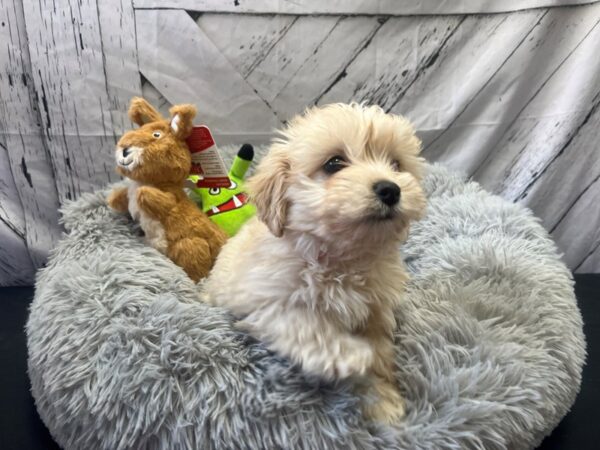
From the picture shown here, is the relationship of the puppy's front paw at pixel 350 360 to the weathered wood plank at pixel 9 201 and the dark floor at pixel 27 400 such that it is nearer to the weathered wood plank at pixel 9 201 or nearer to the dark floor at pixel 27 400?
the dark floor at pixel 27 400

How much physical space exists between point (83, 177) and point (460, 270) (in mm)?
1307

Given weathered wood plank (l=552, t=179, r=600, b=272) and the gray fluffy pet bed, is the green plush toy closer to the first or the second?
the gray fluffy pet bed

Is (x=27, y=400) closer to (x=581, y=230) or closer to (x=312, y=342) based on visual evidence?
(x=312, y=342)

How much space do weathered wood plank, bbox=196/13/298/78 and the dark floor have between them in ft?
3.64

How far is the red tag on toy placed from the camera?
Answer: 1520 mm

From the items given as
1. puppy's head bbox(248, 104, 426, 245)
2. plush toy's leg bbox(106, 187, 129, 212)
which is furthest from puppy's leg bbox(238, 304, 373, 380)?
plush toy's leg bbox(106, 187, 129, 212)

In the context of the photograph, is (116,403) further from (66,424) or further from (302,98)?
(302,98)

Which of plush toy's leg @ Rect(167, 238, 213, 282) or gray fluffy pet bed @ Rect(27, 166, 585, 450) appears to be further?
plush toy's leg @ Rect(167, 238, 213, 282)

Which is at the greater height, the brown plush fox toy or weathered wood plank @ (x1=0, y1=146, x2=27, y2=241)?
the brown plush fox toy

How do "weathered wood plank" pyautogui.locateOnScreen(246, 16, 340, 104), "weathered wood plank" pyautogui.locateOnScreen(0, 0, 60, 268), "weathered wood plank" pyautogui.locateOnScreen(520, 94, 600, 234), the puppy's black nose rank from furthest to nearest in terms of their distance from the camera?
"weathered wood plank" pyautogui.locateOnScreen(520, 94, 600, 234) < "weathered wood plank" pyautogui.locateOnScreen(246, 16, 340, 104) < "weathered wood plank" pyautogui.locateOnScreen(0, 0, 60, 268) < the puppy's black nose

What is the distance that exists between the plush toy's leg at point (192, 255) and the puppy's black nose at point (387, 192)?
0.70 m

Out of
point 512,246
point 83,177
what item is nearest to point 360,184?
point 512,246

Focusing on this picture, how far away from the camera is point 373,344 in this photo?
1094 mm

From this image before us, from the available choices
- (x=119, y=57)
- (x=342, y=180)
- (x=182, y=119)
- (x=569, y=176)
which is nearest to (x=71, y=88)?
(x=119, y=57)
